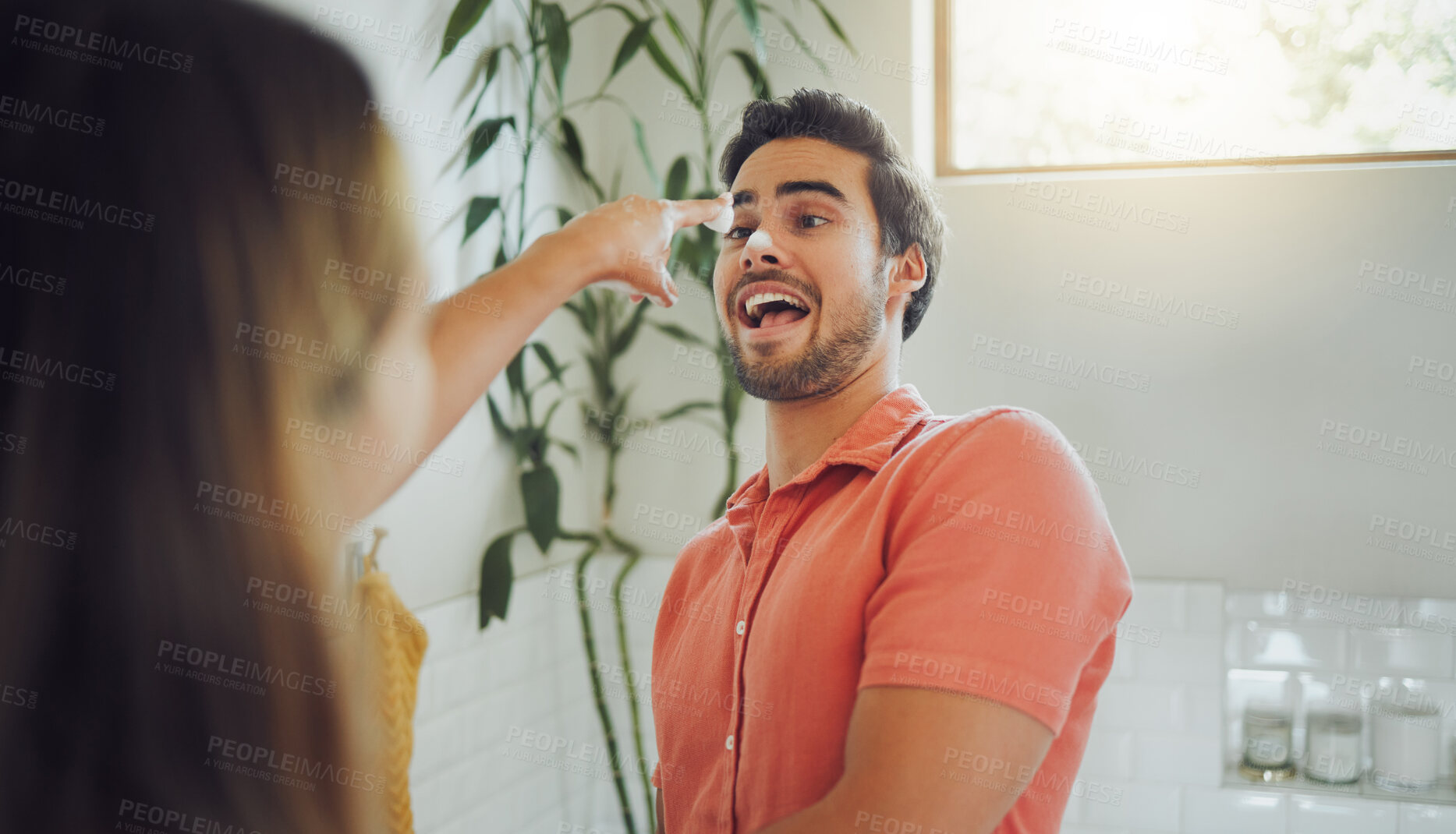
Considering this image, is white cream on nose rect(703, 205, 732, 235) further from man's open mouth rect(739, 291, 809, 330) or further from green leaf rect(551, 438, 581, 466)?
green leaf rect(551, 438, 581, 466)

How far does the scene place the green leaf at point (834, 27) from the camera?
1907mm

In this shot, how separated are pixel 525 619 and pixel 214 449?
1.81 meters

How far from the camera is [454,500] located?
1.91 meters

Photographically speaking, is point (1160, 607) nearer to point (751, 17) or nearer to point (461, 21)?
point (751, 17)

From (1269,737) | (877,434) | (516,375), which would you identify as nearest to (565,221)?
(516,375)

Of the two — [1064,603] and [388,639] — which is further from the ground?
[1064,603]

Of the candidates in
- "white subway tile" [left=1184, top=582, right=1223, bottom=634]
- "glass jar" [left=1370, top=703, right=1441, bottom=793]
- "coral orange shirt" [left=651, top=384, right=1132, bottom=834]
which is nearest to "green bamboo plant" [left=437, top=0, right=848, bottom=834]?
"coral orange shirt" [left=651, top=384, right=1132, bottom=834]

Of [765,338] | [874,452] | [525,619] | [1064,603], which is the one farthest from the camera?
[525,619]

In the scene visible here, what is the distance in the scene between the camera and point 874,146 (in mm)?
1365

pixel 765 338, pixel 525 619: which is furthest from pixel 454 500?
pixel 765 338

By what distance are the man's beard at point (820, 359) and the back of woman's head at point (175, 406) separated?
0.88m

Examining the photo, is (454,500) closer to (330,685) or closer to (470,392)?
(470,392)

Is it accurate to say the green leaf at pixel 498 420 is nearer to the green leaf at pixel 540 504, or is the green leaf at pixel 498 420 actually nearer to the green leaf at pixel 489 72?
the green leaf at pixel 540 504

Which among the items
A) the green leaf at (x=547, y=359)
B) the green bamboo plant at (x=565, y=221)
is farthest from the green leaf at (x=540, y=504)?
the green leaf at (x=547, y=359)
